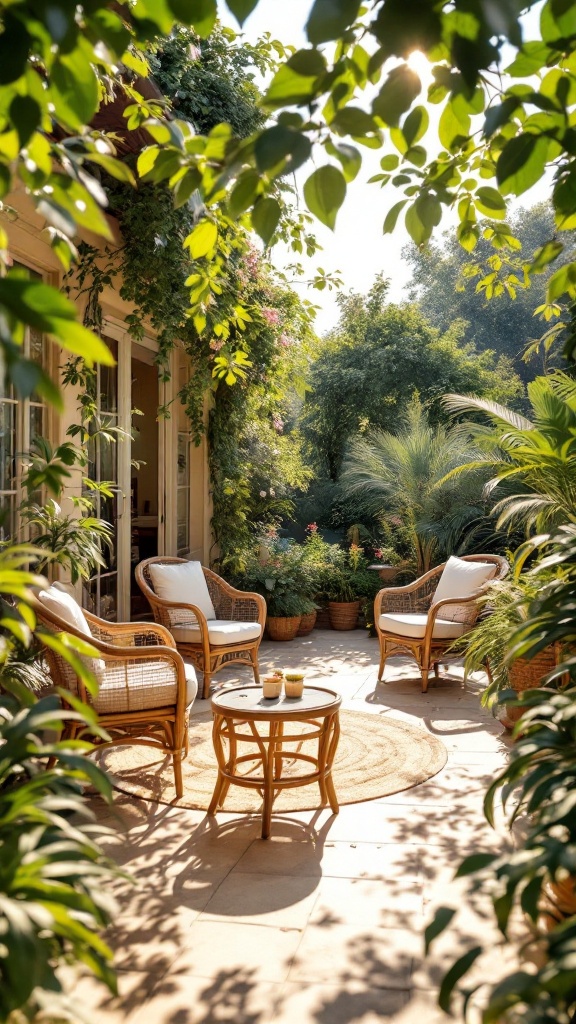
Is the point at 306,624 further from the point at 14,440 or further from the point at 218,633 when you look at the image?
the point at 14,440

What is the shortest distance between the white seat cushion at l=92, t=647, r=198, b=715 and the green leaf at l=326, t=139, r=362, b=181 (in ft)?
9.40

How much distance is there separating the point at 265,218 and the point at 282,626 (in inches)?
258

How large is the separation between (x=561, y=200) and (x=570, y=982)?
38.7 inches

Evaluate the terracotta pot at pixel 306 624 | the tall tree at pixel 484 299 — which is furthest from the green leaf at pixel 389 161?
the tall tree at pixel 484 299

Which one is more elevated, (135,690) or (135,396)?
(135,396)

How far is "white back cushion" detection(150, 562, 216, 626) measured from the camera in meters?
5.64

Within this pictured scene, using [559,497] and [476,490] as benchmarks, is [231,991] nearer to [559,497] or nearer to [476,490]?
[559,497]

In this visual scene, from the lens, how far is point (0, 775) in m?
1.25

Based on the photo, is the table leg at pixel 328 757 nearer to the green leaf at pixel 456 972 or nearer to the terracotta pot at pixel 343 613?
the green leaf at pixel 456 972

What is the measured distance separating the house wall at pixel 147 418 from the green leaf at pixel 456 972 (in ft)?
8.58

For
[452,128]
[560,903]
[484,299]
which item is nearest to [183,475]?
[560,903]

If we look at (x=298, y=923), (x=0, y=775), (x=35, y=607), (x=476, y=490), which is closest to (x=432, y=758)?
(x=298, y=923)

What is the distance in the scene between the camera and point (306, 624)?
780 centimetres

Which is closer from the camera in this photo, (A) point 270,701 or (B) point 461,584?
(A) point 270,701
